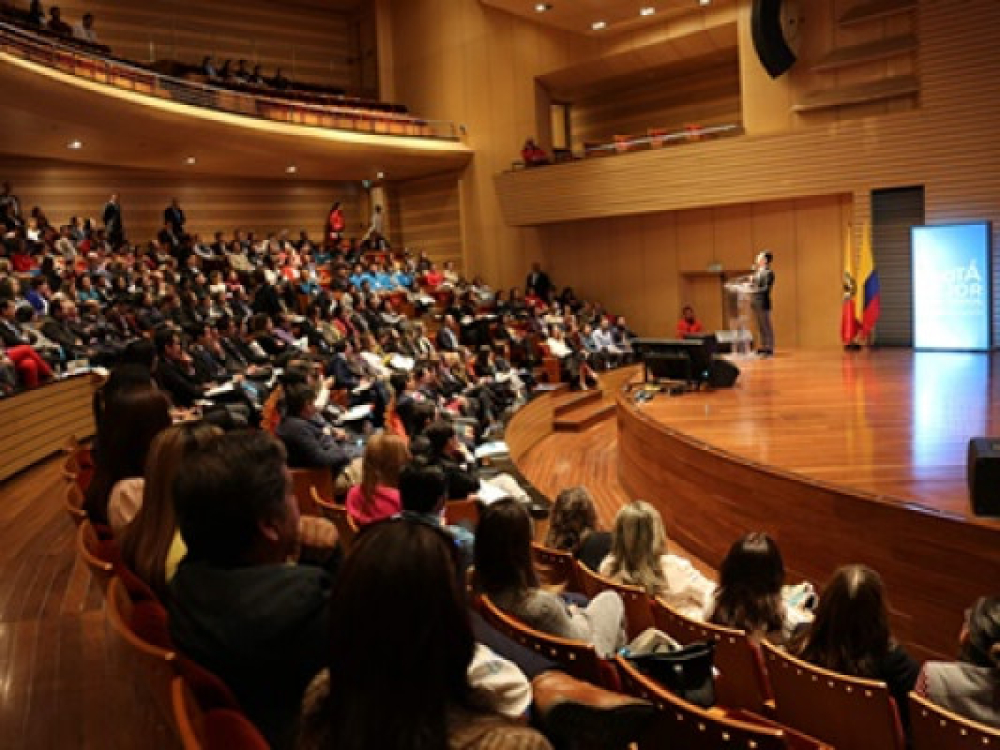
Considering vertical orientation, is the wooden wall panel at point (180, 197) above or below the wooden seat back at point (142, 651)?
above

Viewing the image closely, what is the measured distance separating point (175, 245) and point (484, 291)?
14.4 ft

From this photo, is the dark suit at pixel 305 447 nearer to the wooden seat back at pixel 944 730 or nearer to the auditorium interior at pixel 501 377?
the auditorium interior at pixel 501 377

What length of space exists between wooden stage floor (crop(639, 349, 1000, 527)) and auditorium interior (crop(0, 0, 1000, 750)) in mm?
47

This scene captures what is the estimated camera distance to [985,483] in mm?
2973

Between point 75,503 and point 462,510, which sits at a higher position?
point 75,503

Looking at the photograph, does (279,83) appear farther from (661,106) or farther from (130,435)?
(130,435)

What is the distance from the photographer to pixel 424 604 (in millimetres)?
948

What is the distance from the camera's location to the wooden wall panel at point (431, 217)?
14727mm

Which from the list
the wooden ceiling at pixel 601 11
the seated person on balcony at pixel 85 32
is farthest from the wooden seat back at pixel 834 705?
the seated person on balcony at pixel 85 32

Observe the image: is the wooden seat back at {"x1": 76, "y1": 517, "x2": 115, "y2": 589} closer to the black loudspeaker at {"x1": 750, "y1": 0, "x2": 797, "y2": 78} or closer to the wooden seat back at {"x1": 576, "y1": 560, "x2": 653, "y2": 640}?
the wooden seat back at {"x1": 576, "y1": 560, "x2": 653, "y2": 640}

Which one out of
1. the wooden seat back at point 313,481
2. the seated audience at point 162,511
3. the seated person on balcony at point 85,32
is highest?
the seated person on balcony at point 85,32

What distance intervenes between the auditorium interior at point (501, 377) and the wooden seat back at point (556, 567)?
0.01 meters

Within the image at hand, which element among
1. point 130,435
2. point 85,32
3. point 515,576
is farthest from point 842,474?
point 85,32

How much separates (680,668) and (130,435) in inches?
57.5
